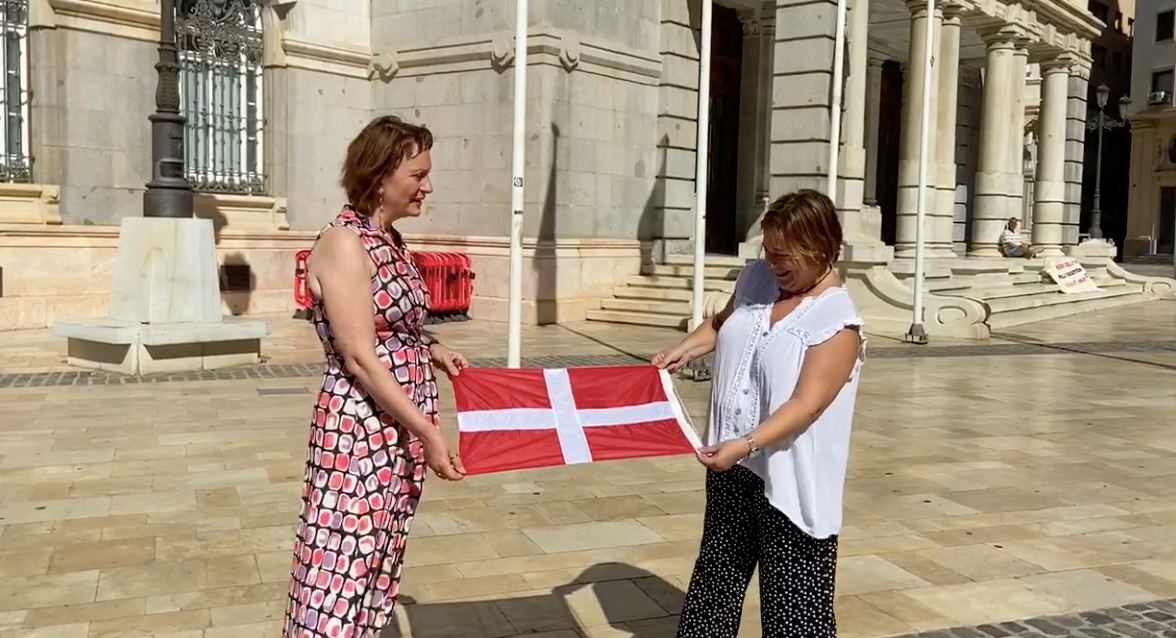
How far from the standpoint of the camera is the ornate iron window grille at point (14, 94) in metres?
15.1

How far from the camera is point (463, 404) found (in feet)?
12.1

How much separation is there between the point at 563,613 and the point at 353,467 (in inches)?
70.9

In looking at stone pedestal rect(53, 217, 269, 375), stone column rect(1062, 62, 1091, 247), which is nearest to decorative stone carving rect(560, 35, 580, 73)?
stone pedestal rect(53, 217, 269, 375)

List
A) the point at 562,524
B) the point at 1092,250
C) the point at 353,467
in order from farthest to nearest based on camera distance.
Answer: the point at 1092,250, the point at 562,524, the point at 353,467

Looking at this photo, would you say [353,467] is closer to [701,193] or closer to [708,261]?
[701,193]

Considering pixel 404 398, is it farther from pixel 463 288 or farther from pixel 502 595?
pixel 463 288

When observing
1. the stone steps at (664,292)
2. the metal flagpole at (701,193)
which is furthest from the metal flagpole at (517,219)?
the stone steps at (664,292)

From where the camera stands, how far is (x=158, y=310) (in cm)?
1105

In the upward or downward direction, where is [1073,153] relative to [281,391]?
upward

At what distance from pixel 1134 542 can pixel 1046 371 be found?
7555 mm

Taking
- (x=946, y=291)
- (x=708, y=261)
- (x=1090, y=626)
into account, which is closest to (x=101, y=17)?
(x=708, y=261)

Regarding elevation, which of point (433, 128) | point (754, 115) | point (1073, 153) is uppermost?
point (754, 115)

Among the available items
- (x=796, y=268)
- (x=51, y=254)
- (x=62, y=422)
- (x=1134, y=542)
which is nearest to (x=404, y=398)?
(x=796, y=268)

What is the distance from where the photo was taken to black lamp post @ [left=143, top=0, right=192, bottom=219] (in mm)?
11312
